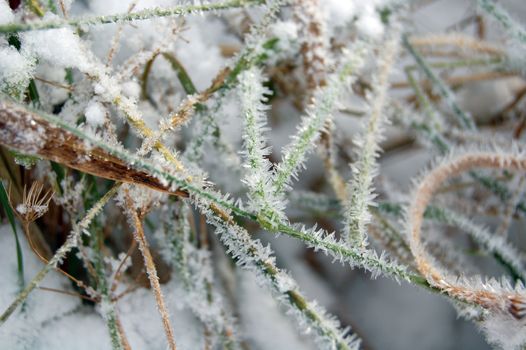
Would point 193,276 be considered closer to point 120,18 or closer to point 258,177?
point 258,177

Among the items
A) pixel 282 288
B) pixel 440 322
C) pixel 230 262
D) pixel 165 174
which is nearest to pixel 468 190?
pixel 440 322

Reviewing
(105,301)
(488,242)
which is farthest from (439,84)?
(105,301)

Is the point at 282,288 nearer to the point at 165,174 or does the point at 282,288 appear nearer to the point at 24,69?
the point at 165,174

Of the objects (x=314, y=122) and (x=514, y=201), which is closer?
(x=314, y=122)

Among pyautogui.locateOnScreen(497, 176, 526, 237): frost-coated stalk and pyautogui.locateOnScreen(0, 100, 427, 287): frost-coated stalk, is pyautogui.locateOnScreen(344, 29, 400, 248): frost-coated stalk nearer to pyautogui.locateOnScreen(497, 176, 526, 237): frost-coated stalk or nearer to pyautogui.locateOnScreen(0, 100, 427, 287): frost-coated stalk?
pyautogui.locateOnScreen(0, 100, 427, 287): frost-coated stalk

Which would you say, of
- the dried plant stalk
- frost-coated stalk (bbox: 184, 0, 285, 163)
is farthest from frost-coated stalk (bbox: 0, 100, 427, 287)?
frost-coated stalk (bbox: 184, 0, 285, 163)

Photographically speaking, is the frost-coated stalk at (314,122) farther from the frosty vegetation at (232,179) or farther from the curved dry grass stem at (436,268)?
the curved dry grass stem at (436,268)

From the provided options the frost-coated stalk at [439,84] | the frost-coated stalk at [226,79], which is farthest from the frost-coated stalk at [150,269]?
the frost-coated stalk at [439,84]
